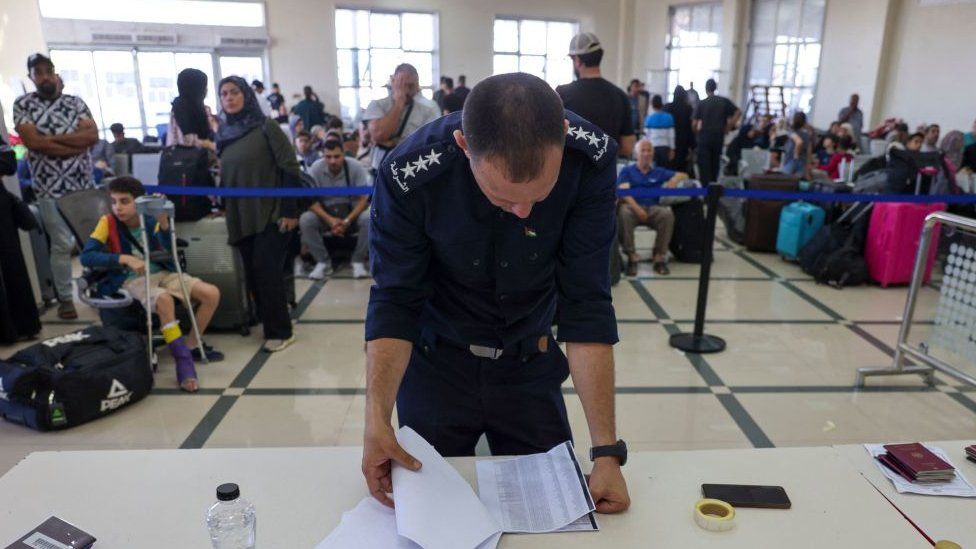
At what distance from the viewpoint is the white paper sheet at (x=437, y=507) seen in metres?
1.08

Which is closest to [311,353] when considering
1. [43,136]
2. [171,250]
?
[171,250]

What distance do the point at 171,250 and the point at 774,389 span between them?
3.14 meters

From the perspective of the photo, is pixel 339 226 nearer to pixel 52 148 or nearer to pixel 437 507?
pixel 52 148

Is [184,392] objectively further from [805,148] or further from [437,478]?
[805,148]

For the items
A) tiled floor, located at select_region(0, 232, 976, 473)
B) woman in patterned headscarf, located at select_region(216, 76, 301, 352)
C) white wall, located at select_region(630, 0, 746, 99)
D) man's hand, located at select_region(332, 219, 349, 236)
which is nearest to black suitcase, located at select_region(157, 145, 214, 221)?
woman in patterned headscarf, located at select_region(216, 76, 301, 352)

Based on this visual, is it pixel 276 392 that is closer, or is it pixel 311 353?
pixel 276 392

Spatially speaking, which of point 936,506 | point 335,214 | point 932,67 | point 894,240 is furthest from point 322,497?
point 932,67

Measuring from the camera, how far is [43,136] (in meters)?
4.10

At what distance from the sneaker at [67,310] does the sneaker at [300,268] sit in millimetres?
1557

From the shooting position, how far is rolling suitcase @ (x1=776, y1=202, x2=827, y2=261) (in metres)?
5.52

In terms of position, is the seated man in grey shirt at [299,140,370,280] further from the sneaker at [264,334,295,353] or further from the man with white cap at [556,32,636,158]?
the man with white cap at [556,32,636,158]

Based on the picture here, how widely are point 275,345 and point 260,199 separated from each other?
83 cm

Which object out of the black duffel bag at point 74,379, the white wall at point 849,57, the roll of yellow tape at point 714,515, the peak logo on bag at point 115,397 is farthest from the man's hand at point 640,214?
the white wall at point 849,57

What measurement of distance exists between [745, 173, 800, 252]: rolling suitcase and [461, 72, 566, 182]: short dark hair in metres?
5.47
